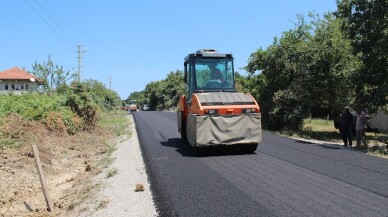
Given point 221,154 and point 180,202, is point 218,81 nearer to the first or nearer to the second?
point 221,154

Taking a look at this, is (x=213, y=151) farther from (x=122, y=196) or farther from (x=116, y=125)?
(x=116, y=125)

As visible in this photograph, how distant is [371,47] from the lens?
1644 cm

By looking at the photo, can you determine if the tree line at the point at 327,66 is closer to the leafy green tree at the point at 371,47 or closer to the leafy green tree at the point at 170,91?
the leafy green tree at the point at 371,47

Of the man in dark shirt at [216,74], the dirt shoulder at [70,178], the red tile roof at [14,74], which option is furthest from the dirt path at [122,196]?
the red tile roof at [14,74]

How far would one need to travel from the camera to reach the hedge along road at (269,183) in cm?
667

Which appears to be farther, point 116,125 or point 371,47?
point 116,125

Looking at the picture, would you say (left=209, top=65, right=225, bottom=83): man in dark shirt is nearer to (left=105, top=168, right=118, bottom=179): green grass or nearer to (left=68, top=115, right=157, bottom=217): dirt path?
(left=68, top=115, right=157, bottom=217): dirt path

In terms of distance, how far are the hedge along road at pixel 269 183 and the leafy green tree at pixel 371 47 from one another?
4.64 m

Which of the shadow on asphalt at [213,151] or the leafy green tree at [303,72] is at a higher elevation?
the leafy green tree at [303,72]

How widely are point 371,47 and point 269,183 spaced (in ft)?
34.6

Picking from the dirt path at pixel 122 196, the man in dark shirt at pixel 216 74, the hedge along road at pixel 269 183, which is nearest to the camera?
the hedge along road at pixel 269 183

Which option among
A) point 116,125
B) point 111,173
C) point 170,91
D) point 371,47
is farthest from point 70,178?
point 170,91

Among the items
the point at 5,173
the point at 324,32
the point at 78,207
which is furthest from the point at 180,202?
the point at 324,32

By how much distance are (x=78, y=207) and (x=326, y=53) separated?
17017 mm
